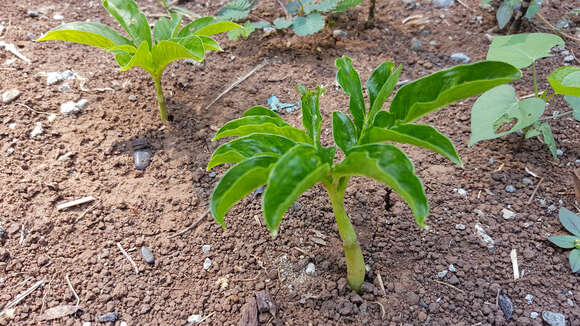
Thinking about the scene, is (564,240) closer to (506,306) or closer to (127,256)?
(506,306)

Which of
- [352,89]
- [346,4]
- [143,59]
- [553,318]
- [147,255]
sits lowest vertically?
[553,318]

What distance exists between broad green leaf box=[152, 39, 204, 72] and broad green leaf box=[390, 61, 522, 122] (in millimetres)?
1002

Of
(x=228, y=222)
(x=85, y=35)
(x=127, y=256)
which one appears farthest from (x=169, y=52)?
(x=127, y=256)

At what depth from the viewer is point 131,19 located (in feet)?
7.36

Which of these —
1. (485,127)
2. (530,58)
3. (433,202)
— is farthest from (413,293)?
(530,58)

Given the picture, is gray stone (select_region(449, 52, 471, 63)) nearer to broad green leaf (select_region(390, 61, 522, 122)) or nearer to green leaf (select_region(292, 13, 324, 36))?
green leaf (select_region(292, 13, 324, 36))

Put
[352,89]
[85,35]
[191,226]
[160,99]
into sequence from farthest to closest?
[160,99] < [85,35] < [191,226] < [352,89]

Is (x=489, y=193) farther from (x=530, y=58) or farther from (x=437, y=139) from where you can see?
(x=437, y=139)

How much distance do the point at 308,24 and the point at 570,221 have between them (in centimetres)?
180

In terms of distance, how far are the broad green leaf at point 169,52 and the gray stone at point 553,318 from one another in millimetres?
1693

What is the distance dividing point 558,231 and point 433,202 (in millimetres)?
513

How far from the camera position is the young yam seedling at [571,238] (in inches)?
67.6

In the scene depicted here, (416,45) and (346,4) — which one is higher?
(346,4)

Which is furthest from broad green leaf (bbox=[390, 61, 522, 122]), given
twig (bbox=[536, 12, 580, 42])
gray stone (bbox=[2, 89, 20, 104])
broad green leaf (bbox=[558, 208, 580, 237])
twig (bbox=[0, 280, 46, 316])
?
gray stone (bbox=[2, 89, 20, 104])
